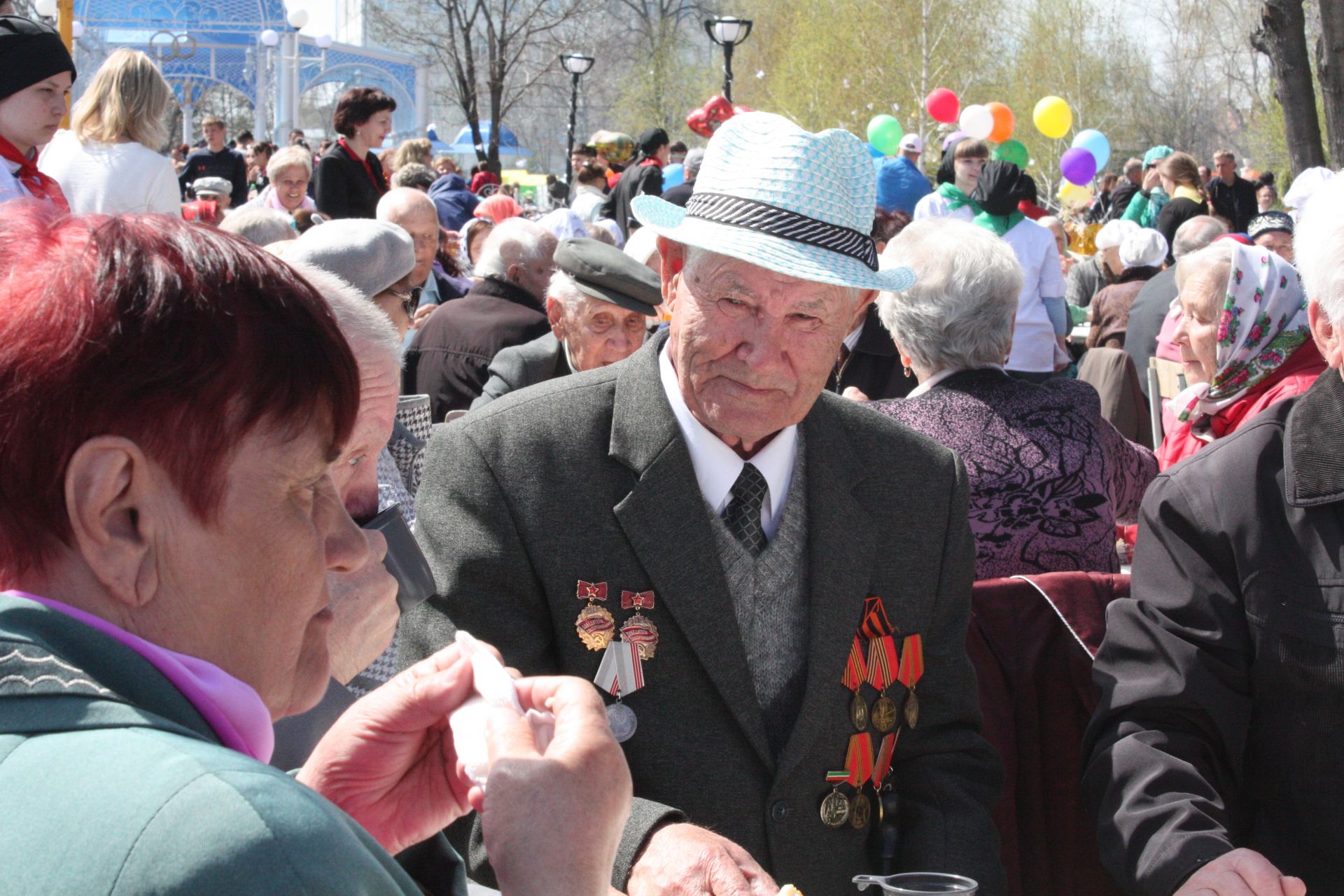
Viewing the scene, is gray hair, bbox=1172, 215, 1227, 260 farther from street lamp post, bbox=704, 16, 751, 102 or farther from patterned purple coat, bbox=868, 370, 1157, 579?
street lamp post, bbox=704, 16, 751, 102

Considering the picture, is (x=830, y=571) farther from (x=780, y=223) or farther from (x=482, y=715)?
(x=482, y=715)

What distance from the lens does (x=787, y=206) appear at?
2.29 m

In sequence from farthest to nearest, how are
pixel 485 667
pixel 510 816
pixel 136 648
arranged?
pixel 485 667 → pixel 510 816 → pixel 136 648

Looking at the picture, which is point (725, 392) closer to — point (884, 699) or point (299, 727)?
point (884, 699)

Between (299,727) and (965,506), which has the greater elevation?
(965,506)

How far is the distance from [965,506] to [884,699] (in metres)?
0.42

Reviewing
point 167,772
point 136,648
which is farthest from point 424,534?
point 167,772

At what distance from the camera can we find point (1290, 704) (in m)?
2.17

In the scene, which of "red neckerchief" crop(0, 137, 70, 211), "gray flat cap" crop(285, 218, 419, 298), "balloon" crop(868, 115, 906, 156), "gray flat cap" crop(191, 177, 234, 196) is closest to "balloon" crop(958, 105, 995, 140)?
"balloon" crop(868, 115, 906, 156)

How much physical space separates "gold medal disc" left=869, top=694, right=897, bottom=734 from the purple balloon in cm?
1556

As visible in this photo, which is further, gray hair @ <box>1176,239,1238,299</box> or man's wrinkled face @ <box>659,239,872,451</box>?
gray hair @ <box>1176,239,1238,299</box>

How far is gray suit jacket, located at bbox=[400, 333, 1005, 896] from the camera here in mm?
2074

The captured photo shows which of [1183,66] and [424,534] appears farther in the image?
[1183,66]

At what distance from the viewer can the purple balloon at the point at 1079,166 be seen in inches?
652
